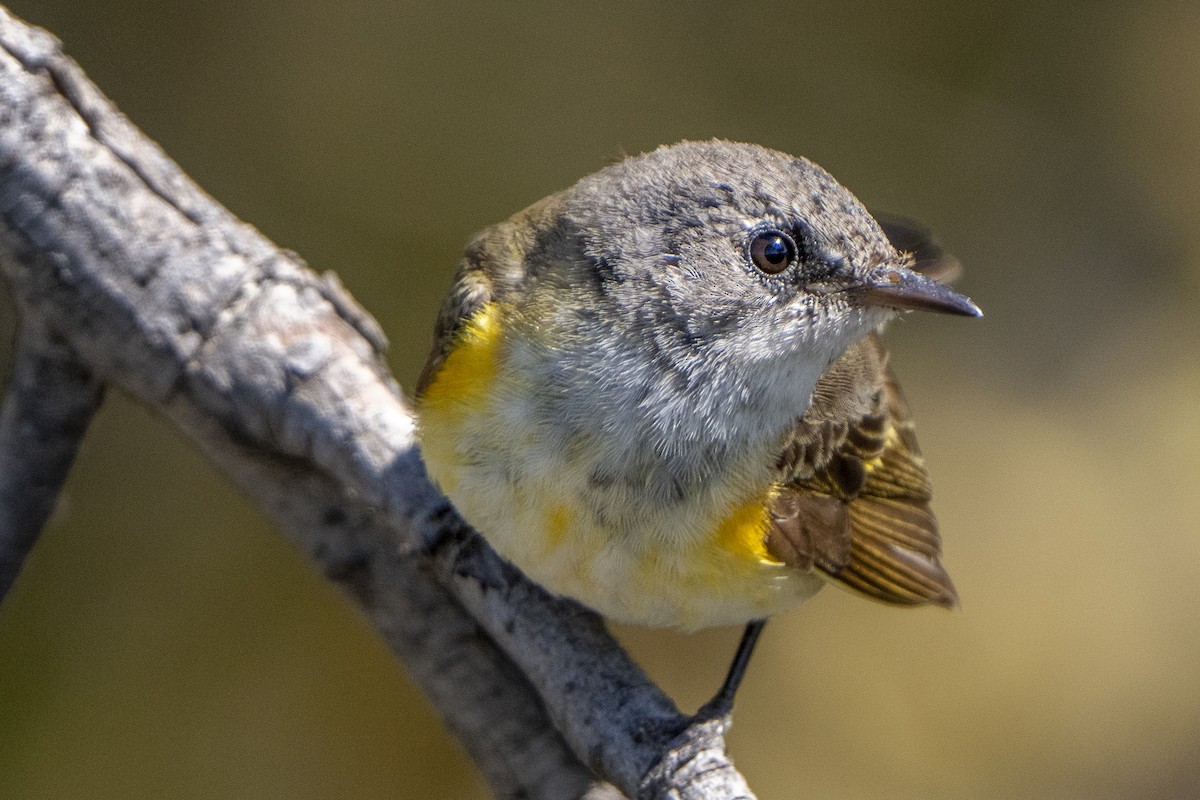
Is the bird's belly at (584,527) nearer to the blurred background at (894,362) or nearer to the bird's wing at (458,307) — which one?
the bird's wing at (458,307)

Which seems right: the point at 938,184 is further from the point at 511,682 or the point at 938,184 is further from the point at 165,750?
the point at 165,750

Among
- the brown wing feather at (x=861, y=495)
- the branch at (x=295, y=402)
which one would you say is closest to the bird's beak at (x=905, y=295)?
the brown wing feather at (x=861, y=495)

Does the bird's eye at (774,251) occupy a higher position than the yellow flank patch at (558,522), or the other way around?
the bird's eye at (774,251)

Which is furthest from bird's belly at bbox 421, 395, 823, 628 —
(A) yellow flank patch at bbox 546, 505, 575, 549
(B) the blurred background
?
(B) the blurred background

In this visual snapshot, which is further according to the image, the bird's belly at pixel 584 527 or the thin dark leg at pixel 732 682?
the thin dark leg at pixel 732 682

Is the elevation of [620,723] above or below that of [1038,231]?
below

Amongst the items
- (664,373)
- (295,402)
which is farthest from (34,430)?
Answer: (664,373)

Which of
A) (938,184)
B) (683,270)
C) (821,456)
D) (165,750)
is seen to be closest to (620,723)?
(821,456)

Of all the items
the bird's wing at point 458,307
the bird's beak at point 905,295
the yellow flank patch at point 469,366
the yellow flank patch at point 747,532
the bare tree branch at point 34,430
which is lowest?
the bare tree branch at point 34,430

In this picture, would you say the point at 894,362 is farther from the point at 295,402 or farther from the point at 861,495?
the point at 295,402
